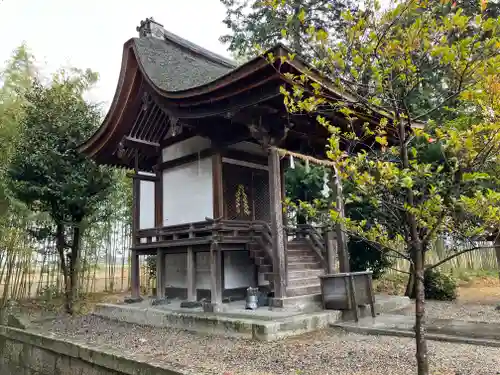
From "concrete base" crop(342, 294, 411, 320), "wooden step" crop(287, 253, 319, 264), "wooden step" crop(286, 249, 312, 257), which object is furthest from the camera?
"wooden step" crop(286, 249, 312, 257)

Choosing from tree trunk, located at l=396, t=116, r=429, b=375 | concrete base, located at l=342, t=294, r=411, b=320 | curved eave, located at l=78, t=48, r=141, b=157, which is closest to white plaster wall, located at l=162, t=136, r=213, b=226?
curved eave, located at l=78, t=48, r=141, b=157

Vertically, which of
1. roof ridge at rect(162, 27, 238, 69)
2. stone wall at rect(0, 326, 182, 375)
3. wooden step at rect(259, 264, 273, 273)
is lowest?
stone wall at rect(0, 326, 182, 375)

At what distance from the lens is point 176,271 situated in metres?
7.89

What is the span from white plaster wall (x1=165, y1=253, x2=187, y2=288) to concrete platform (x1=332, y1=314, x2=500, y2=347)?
131 inches

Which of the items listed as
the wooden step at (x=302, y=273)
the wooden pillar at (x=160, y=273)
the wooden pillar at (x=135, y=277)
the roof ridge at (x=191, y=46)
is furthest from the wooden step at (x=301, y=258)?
the roof ridge at (x=191, y=46)

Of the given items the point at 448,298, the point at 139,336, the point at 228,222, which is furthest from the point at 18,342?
the point at 448,298

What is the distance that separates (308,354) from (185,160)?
4.53m

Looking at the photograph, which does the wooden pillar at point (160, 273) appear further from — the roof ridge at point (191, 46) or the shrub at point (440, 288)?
the shrub at point (440, 288)

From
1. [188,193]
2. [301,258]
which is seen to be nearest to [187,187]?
[188,193]

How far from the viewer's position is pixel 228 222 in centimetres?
642

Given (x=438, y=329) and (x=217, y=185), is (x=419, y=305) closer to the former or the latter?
(x=438, y=329)

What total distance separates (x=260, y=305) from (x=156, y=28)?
20.8 feet

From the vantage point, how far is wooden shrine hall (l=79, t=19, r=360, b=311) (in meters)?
5.92

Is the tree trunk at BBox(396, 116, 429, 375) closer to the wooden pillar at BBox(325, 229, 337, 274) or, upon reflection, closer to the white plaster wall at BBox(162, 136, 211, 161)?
the wooden pillar at BBox(325, 229, 337, 274)
